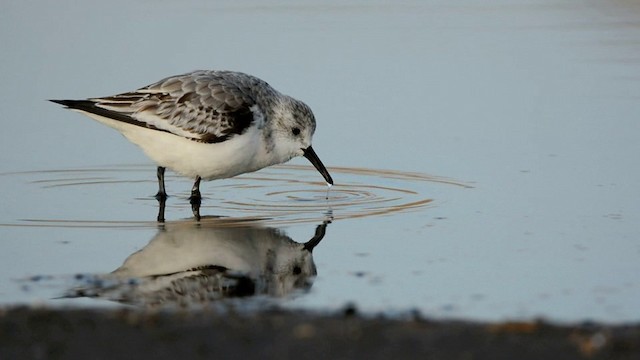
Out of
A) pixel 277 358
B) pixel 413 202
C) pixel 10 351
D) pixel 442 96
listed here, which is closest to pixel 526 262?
pixel 413 202

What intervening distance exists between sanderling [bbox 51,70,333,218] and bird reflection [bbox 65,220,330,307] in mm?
1162

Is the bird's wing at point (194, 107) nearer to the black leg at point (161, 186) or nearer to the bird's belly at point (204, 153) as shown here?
the bird's belly at point (204, 153)

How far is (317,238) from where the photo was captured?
31.5 ft

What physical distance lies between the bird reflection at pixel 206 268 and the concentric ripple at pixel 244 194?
537mm

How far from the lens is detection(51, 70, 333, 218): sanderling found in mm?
11156

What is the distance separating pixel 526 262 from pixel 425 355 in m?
2.82

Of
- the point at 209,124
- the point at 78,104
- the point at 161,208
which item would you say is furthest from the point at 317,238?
the point at 78,104

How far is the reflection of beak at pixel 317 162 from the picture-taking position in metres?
11.3

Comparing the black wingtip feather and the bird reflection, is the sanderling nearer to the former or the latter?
the black wingtip feather

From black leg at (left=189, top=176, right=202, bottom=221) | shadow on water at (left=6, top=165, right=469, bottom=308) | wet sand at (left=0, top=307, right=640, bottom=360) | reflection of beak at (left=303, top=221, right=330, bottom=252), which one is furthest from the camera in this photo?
black leg at (left=189, top=176, right=202, bottom=221)

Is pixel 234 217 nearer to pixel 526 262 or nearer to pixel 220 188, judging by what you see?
→ pixel 220 188

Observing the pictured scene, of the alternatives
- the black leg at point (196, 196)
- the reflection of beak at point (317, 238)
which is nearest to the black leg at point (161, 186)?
the black leg at point (196, 196)

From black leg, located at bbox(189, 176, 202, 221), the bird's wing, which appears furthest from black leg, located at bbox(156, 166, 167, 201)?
the bird's wing

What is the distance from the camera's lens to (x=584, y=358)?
6.07 metres
